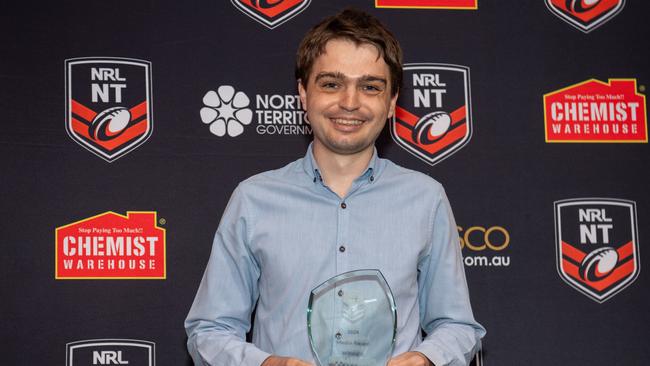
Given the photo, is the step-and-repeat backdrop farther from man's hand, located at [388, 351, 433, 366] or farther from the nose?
man's hand, located at [388, 351, 433, 366]

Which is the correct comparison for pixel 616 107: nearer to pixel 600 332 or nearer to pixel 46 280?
pixel 600 332

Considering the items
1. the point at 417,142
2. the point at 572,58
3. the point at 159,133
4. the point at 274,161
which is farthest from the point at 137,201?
the point at 572,58

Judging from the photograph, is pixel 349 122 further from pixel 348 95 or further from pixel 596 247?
pixel 596 247

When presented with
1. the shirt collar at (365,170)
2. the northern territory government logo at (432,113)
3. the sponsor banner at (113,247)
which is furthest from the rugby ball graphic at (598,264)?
the sponsor banner at (113,247)

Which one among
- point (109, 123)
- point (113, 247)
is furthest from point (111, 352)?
point (109, 123)

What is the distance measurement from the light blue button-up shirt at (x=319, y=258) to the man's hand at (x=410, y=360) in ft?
0.40

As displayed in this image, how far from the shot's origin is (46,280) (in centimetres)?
246

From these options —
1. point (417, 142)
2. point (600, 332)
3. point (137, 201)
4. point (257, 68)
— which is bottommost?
point (600, 332)

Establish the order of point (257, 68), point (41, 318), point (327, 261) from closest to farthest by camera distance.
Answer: point (327, 261), point (41, 318), point (257, 68)

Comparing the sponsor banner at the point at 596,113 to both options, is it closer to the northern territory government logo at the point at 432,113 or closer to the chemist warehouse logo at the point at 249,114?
the northern territory government logo at the point at 432,113

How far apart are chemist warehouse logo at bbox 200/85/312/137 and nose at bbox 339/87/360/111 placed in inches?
35.4

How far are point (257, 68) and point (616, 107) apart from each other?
1301 mm

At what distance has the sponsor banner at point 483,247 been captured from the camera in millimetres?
2611

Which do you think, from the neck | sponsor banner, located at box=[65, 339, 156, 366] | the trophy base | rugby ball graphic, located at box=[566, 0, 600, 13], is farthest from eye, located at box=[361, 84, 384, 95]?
rugby ball graphic, located at box=[566, 0, 600, 13]
